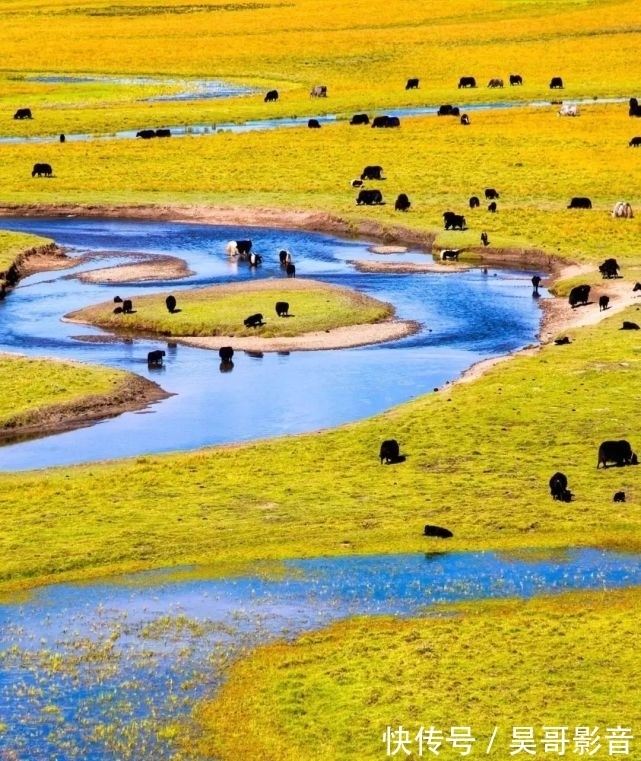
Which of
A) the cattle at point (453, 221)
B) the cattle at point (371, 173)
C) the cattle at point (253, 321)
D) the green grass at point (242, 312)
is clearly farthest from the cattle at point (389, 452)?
the cattle at point (371, 173)

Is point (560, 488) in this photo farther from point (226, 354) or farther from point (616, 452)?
point (226, 354)

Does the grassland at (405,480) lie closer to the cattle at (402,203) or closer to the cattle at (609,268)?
the cattle at (402,203)

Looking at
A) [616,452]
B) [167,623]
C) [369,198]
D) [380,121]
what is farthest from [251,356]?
[380,121]

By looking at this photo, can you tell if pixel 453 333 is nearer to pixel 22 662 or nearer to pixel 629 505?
pixel 629 505

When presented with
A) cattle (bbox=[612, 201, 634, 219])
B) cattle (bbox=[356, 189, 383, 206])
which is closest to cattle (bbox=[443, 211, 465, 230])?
cattle (bbox=[356, 189, 383, 206])

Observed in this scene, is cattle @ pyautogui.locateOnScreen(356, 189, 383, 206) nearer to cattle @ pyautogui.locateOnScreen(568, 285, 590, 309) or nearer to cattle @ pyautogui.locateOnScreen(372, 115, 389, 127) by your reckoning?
cattle @ pyautogui.locateOnScreen(372, 115, 389, 127)

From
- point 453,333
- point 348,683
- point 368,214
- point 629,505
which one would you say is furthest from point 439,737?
point 368,214
